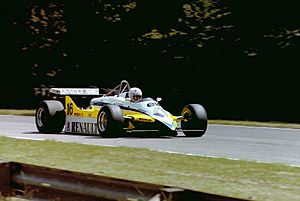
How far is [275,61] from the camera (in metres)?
27.5

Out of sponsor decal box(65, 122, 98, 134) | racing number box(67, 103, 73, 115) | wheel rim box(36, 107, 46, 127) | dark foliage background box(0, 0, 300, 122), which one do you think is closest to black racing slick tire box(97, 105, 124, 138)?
sponsor decal box(65, 122, 98, 134)

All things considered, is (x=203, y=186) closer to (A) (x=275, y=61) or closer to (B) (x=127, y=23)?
(A) (x=275, y=61)

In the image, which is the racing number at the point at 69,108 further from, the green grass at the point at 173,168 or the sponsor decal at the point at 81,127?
the green grass at the point at 173,168

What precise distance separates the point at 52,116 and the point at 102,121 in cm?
181

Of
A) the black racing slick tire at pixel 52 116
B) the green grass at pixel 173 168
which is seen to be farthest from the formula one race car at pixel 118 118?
the green grass at pixel 173 168

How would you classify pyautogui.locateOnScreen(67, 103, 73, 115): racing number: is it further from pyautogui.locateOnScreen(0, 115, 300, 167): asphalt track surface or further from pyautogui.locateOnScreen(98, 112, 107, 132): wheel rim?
pyautogui.locateOnScreen(98, 112, 107, 132): wheel rim

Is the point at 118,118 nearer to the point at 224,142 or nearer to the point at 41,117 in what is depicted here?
the point at 224,142

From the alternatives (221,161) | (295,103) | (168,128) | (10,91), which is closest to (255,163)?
(221,161)

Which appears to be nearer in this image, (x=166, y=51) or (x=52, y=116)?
(x=52, y=116)

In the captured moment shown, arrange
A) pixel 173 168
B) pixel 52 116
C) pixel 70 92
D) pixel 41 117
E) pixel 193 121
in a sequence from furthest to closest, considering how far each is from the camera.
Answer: pixel 70 92 < pixel 41 117 < pixel 52 116 < pixel 193 121 < pixel 173 168

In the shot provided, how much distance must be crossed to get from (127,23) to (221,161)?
2274 centimetres

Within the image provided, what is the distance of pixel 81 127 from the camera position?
17281mm

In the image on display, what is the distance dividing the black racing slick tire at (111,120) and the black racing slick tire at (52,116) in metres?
1.70

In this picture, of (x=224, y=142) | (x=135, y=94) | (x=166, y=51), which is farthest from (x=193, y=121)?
(x=166, y=51)
